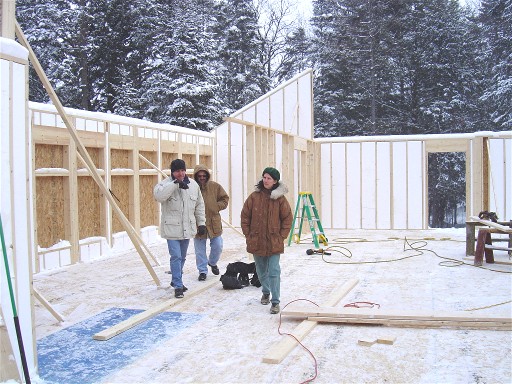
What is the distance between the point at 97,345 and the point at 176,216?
1.89 metres

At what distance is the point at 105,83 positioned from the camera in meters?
21.4

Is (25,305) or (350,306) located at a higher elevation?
(25,305)

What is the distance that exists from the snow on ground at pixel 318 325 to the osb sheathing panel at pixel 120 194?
58cm

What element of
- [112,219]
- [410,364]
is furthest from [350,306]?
[112,219]

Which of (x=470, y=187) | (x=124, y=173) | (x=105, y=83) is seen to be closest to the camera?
(x=124, y=173)

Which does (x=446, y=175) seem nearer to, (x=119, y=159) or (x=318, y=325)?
(x=119, y=159)

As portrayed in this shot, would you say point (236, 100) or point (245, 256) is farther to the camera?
point (236, 100)

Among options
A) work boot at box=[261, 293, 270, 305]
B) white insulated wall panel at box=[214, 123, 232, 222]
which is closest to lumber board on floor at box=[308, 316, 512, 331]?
work boot at box=[261, 293, 270, 305]

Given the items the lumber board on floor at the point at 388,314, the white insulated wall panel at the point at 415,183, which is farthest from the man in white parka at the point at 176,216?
the white insulated wall panel at the point at 415,183

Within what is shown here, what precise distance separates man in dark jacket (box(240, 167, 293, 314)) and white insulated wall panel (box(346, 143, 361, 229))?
835 cm

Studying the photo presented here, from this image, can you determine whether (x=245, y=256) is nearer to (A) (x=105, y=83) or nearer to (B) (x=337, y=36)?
(A) (x=105, y=83)

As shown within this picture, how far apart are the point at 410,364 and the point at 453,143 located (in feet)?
32.4

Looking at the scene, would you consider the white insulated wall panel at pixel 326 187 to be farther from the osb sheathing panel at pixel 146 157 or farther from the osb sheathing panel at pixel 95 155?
the osb sheathing panel at pixel 95 155

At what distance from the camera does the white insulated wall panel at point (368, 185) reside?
13.2 m
